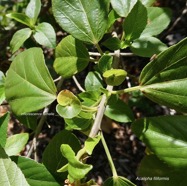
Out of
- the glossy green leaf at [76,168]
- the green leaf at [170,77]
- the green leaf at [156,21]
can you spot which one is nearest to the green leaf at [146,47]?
the green leaf at [156,21]

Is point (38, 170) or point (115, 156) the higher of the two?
point (38, 170)

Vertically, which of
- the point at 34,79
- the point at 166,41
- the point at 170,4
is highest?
the point at 34,79

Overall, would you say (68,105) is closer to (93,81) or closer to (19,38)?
(93,81)

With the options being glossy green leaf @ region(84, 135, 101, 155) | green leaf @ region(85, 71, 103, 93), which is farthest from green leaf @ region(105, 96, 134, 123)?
glossy green leaf @ region(84, 135, 101, 155)

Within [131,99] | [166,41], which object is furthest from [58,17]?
[166,41]

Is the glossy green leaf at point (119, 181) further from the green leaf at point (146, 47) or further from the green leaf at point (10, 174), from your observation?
the green leaf at point (146, 47)

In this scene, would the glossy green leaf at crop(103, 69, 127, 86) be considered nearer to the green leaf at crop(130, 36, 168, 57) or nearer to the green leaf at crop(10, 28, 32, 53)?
the green leaf at crop(130, 36, 168, 57)

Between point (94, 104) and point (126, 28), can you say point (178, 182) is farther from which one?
point (126, 28)

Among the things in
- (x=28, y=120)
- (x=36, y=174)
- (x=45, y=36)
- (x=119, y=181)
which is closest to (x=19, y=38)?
(x=45, y=36)
